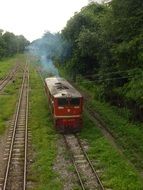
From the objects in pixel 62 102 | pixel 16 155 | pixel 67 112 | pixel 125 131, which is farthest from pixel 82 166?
pixel 62 102

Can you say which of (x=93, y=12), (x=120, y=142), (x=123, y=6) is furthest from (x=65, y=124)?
(x=93, y=12)

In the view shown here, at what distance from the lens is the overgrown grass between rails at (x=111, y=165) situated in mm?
18359

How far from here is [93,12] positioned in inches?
2239

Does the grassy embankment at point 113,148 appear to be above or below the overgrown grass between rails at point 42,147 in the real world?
above

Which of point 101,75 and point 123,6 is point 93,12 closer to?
point 101,75

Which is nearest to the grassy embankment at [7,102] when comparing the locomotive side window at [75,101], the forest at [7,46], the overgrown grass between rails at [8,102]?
the overgrown grass between rails at [8,102]

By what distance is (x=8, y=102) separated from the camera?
139ft

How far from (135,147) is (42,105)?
16.6 meters

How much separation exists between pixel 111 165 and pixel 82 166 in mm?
1456

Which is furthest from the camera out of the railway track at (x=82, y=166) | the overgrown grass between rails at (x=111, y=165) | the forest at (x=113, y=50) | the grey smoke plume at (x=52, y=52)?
the grey smoke plume at (x=52, y=52)

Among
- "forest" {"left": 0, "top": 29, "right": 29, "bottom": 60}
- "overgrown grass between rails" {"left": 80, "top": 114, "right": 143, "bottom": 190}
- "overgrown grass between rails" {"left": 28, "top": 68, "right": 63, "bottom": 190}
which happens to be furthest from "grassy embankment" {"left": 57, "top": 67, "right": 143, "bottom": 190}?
"forest" {"left": 0, "top": 29, "right": 29, "bottom": 60}

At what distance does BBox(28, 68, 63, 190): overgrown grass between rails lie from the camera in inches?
749

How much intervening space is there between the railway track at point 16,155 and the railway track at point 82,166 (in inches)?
101

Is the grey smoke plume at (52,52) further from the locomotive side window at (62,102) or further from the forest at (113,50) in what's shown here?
the locomotive side window at (62,102)
